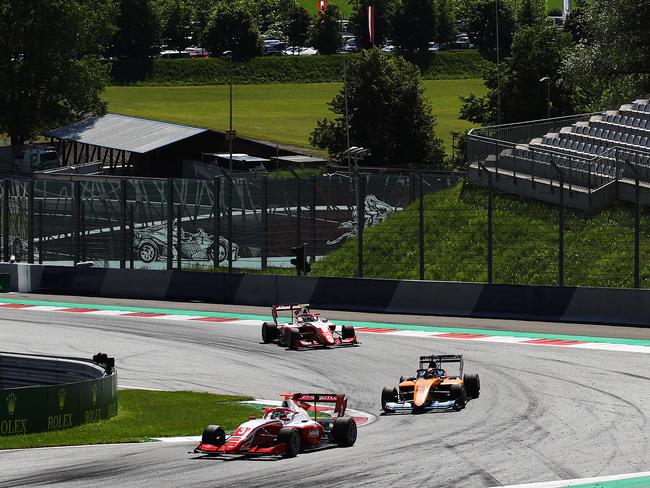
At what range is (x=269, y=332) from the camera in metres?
29.2

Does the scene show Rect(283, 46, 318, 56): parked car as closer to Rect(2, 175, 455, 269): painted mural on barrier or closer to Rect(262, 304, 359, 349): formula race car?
Rect(2, 175, 455, 269): painted mural on barrier

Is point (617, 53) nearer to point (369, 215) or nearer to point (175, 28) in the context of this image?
point (369, 215)

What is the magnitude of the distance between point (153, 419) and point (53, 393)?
77.1 inches

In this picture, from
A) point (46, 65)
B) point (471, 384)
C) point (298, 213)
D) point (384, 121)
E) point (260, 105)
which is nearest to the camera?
point (471, 384)

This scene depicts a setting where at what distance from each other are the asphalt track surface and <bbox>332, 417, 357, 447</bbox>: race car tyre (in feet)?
0.47

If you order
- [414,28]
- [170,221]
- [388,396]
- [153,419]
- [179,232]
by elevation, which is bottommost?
[153,419]

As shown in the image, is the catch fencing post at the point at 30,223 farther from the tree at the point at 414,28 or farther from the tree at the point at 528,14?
the tree at the point at 528,14

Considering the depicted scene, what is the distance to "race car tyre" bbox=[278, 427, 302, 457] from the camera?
17375 millimetres

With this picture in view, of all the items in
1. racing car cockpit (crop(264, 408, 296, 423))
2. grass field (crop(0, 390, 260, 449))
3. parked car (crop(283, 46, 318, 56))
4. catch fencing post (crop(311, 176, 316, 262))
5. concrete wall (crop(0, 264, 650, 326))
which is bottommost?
concrete wall (crop(0, 264, 650, 326))

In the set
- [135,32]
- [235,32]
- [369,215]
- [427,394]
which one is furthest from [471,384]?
[235,32]

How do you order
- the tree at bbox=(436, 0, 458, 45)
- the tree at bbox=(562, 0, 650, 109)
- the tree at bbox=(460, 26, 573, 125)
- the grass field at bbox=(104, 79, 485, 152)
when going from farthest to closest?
the tree at bbox=(436, 0, 458, 45)
the grass field at bbox=(104, 79, 485, 152)
the tree at bbox=(460, 26, 573, 125)
the tree at bbox=(562, 0, 650, 109)

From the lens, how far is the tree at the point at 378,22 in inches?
6427

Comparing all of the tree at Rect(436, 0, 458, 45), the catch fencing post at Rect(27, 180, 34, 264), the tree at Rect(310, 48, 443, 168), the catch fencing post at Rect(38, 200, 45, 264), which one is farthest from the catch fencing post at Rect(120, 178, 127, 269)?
the tree at Rect(436, 0, 458, 45)

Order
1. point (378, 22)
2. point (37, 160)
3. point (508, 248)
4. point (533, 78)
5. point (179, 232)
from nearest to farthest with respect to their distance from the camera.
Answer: point (508, 248)
point (179, 232)
point (533, 78)
point (37, 160)
point (378, 22)
